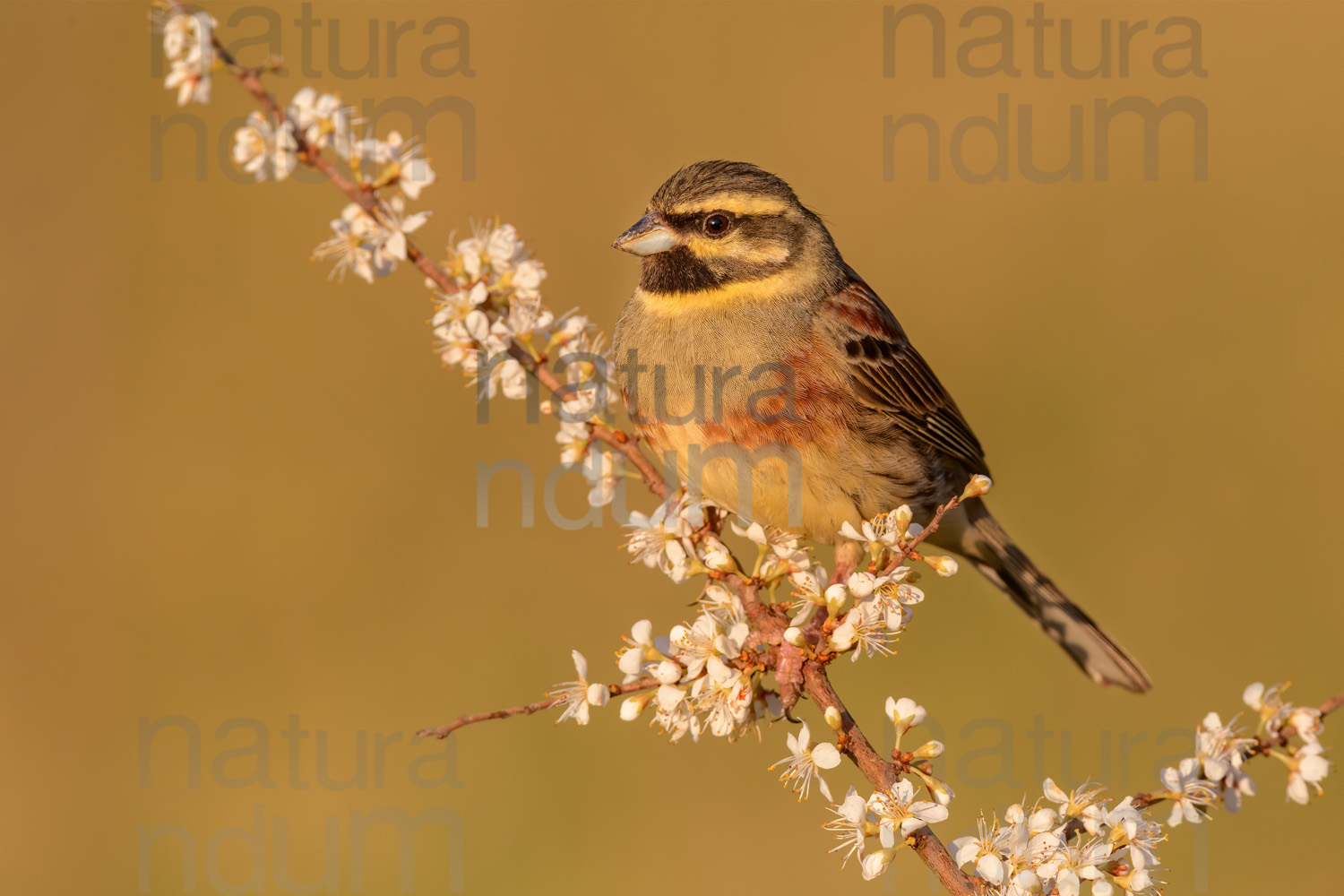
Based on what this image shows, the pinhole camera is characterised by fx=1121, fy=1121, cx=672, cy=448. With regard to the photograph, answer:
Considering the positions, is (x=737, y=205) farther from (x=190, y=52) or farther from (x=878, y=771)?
(x=878, y=771)

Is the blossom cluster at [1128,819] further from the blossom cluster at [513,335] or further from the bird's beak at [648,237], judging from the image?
the bird's beak at [648,237]

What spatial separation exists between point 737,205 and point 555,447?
347 cm

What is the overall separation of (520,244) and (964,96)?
21.6 ft

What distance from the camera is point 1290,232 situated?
7.84 meters

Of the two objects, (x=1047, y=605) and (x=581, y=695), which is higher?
(x=581, y=695)

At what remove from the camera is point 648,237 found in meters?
Result: 3.63

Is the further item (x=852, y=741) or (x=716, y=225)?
A: (x=716, y=225)

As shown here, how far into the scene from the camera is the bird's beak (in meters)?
3.62

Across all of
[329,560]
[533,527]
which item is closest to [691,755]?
[533,527]

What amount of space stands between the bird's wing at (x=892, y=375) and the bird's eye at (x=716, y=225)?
0.54 m

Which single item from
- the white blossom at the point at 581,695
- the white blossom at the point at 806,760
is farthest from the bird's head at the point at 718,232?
the white blossom at the point at 806,760

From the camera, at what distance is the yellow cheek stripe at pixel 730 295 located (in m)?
3.78

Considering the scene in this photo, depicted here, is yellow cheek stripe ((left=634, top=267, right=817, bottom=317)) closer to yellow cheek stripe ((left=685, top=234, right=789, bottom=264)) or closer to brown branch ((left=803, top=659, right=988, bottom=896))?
yellow cheek stripe ((left=685, top=234, right=789, bottom=264))

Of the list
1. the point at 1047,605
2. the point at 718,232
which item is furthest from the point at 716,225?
the point at 1047,605
